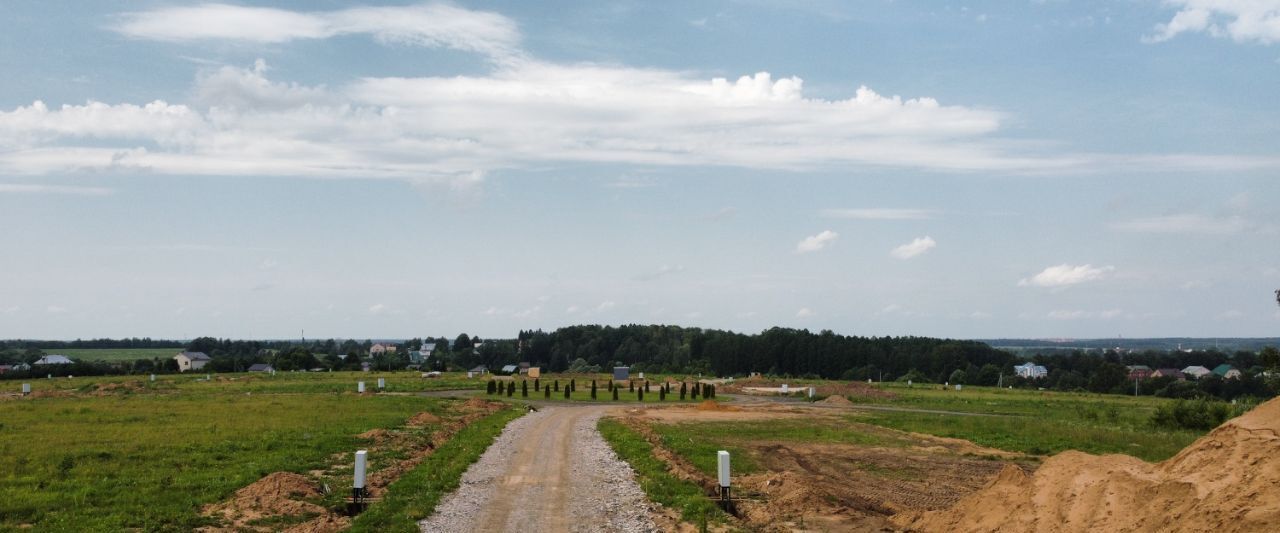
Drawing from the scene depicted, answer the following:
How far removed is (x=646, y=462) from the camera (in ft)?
87.7

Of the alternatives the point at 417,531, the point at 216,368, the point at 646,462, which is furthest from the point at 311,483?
the point at 216,368

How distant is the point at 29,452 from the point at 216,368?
4520 inches

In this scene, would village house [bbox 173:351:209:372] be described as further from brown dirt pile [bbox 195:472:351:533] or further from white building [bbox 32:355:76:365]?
brown dirt pile [bbox 195:472:351:533]

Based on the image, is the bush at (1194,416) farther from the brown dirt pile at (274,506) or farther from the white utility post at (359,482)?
the brown dirt pile at (274,506)

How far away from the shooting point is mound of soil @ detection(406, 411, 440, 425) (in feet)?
135

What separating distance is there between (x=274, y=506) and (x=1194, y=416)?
48755mm

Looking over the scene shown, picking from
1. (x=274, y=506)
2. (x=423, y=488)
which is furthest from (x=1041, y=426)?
(x=274, y=506)

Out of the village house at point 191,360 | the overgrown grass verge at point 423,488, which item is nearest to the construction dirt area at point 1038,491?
the overgrown grass verge at point 423,488

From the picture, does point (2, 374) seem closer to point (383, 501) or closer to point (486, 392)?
point (486, 392)

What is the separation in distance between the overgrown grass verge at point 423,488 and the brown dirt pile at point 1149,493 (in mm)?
9863

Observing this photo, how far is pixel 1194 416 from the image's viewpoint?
4972cm

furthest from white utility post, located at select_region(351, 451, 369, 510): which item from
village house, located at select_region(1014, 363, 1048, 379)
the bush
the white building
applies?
village house, located at select_region(1014, 363, 1048, 379)

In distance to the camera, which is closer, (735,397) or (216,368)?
(735,397)

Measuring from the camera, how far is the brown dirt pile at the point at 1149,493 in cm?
1267
